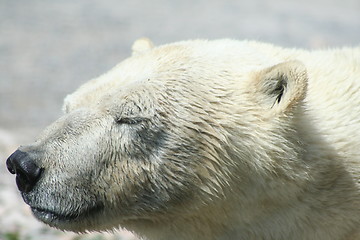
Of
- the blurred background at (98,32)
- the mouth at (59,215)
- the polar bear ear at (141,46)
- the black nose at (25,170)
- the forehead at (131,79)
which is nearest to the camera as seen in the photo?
the black nose at (25,170)

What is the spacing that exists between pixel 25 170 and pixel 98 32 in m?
9.32

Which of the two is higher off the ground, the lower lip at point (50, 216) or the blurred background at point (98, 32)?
the blurred background at point (98, 32)

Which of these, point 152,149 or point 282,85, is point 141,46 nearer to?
point 152,149

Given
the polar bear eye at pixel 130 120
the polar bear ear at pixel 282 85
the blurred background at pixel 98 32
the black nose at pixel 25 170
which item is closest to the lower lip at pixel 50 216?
the black nose at pixel 25 170

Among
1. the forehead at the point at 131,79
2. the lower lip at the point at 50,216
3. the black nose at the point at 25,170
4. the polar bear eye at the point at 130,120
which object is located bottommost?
the lower lip at the point at 50,216

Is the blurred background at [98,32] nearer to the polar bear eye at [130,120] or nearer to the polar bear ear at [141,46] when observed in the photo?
the polar bear ear at [141,46]

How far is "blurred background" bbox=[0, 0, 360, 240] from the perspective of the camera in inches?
353

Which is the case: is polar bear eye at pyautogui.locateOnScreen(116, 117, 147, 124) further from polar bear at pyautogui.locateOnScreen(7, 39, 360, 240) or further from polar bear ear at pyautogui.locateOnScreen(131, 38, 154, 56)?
polar bear ear at pyautogui.locateOnScreen(131, 38, 154, 56)

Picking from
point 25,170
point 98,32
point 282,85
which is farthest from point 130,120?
point 98,32

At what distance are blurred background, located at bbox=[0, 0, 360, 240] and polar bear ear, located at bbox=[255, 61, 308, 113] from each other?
14.3 ft

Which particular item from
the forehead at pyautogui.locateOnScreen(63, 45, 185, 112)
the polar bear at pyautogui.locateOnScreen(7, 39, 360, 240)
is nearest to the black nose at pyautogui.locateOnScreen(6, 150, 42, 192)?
the polar bear at pyautogui.locateOnScreen(7, 39, 360, 240)

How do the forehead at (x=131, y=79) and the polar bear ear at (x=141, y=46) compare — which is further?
the polar bear ear at (x=141, y=46)

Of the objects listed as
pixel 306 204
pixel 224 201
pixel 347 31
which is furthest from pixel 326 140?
pixel 347 31

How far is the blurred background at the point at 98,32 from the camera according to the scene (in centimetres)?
896
